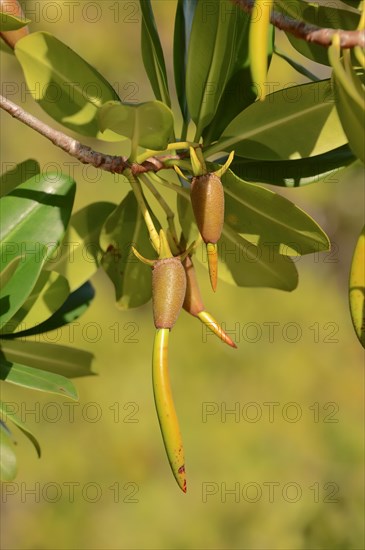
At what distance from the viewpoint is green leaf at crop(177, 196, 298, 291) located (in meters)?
0.79

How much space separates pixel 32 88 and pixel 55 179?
0.13m

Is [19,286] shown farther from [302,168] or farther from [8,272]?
[302,168]

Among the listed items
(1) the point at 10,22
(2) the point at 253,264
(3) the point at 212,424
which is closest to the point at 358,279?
(2) the point at 253,264

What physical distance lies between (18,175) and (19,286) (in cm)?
18

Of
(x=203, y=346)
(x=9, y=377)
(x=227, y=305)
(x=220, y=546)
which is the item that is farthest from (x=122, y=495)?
(x=9, y=377)

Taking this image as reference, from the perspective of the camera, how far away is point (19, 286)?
78 centimetres

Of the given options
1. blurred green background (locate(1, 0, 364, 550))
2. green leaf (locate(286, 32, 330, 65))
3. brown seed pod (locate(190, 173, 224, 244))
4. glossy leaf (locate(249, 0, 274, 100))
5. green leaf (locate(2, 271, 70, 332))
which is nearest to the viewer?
glossy leaf (locate(249, 0, 274, 100))

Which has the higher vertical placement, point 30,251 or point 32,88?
Answer: point 32,88

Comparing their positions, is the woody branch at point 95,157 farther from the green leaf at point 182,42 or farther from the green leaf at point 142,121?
the green leaf at point 182,42

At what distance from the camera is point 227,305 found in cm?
304

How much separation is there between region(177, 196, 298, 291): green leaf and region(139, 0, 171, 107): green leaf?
0.40ft

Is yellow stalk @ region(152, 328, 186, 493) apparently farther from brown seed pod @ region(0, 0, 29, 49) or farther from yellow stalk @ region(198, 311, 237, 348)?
brown seed pod @ region(0, 0, 29, 49)

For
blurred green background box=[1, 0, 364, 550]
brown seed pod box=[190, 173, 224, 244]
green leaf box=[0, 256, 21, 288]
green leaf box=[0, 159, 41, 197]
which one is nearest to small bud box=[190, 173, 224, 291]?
brown seed pod box=[190, 173, 224, 244]

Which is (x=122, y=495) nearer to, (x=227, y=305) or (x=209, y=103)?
(x=227, y=305)
